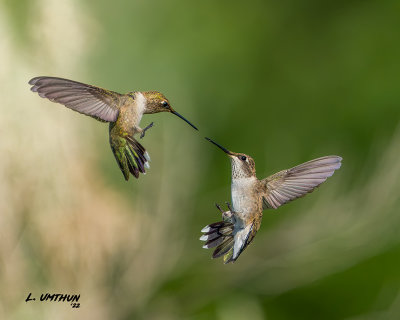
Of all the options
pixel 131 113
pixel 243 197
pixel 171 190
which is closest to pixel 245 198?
pixel 243 197

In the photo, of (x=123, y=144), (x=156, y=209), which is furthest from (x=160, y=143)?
(x=123, y=144)

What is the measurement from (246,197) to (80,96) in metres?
0.22

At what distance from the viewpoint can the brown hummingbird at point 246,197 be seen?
52cm

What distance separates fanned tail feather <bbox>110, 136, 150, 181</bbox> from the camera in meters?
0.39

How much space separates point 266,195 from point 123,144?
23 centimetres

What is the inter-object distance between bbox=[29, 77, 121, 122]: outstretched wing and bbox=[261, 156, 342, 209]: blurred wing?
0.19 m

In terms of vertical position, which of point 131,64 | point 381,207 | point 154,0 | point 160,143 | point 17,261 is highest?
point 154,0

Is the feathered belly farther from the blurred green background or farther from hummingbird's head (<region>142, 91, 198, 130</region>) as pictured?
the blurred green background

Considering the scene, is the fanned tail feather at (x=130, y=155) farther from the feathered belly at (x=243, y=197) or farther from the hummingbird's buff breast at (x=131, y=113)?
the feathered belly at (x=243, y=197)

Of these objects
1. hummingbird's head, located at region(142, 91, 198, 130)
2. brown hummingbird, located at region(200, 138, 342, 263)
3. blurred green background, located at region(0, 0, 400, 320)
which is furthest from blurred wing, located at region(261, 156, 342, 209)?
blurred green background, located at region(0, 0, 400, 320)

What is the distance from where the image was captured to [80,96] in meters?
0.43

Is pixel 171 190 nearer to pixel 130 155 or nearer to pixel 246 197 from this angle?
pixel 246 197

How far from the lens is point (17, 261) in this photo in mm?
1550

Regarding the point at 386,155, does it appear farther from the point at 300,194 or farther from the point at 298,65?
the point at 300,194
